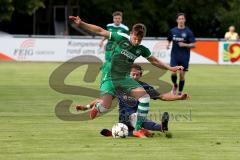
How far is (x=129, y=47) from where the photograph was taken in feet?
43.5

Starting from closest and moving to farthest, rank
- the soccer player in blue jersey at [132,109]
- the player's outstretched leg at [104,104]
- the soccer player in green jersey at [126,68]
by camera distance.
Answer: the soccer player in green jersey at [126,68] → the soccer player in blue jersey at [132,109] → the player's outstretched leg at [104,104]

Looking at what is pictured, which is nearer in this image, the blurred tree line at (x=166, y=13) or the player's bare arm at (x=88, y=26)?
the player's bare arm at (x=88, y=26)

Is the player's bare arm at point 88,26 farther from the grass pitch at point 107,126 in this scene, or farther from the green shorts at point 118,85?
the grass pitch at point 107,126

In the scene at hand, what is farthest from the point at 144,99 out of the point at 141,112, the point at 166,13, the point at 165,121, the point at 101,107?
the point at 166,13

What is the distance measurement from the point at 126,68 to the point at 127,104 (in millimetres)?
627

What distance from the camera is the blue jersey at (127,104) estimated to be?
13461 millimetres

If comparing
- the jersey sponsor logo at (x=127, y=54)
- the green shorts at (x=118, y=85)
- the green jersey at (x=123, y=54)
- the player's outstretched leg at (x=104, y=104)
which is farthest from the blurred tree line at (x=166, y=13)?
the jersey sponsor logo at (x=127, y=54)

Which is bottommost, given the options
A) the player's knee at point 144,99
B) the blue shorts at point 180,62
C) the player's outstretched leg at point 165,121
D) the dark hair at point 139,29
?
the player's outstretched leg at point 165,121

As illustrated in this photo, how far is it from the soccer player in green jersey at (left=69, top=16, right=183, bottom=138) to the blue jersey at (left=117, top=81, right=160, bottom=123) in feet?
0.63

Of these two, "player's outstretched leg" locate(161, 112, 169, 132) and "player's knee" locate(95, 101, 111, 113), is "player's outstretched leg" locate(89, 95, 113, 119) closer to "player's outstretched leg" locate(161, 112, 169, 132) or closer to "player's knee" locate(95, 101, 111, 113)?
"player's knee" locate(95, 101, 111, 113)

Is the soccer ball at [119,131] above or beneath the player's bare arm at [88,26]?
beneath

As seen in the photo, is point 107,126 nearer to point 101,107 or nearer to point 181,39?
point 101,107

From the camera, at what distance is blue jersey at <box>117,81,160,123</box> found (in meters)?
13.5

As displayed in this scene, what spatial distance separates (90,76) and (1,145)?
15556mm
